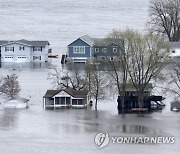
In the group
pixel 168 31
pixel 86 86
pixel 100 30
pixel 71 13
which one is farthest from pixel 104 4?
pixel 86 86

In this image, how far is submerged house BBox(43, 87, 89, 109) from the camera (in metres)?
37.0

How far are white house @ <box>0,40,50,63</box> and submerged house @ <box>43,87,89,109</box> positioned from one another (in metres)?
17.2

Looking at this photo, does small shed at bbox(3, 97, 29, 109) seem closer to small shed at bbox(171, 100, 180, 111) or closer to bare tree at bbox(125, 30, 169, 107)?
bare tree at bbox(125, 30, 169, 107)

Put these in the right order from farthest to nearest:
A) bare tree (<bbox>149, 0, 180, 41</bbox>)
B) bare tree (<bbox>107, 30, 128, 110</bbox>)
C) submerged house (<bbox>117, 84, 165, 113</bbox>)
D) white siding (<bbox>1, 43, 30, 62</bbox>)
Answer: bare tree (<bbox>149, 0, 180, 41</bbox>) → white siding (<bbox>1, 43, 30, 62</bbox>) → bare tree (<bbox>107, 30, 128, 110</bbox>) → submerged house (<bbox>117, 84, 165, 113</bbox>)

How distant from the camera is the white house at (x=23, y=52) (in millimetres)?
54156

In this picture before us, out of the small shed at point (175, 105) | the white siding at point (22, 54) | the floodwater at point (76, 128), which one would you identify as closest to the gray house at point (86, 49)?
the white siding at point (22, 54)

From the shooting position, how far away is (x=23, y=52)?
54188 mm

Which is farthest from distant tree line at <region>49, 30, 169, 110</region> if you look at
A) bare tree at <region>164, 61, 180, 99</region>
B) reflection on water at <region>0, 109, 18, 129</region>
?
reflection on water at <region>0, 109, 18, 129</region>

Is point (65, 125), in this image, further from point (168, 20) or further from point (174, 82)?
point (168, 20)

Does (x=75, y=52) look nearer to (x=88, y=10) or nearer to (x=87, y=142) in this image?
(x=87, y=142)

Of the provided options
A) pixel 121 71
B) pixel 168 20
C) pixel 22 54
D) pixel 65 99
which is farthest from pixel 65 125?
pixel 168 20

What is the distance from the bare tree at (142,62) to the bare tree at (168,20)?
63.9 feet

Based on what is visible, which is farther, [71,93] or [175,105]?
[71,93]

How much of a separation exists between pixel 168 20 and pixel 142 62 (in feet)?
69.8
